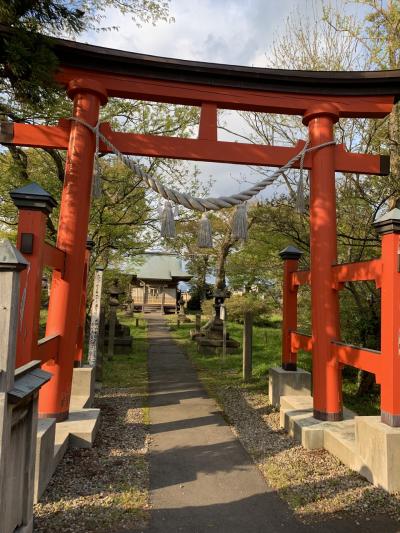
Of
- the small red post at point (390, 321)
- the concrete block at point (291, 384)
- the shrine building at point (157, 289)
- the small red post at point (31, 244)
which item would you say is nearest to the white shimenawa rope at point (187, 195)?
the small red post at point (31, 244)

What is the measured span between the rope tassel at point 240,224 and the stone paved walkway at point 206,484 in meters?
2.64

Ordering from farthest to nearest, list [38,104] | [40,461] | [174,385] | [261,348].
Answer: [261,348] → [174,385] → [38,104] → [40,461]

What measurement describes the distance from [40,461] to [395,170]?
6.82 m

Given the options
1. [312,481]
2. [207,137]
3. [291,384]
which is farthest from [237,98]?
[312,481]

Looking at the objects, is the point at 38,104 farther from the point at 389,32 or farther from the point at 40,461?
the point at 389,32

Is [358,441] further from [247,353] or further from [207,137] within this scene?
[247,353]

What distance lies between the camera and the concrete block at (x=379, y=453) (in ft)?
11.4

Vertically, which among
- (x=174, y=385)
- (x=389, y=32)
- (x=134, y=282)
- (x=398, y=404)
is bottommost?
(x=174, y=385)

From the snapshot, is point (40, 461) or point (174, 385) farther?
point (174, 385)

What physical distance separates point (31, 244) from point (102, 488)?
2399 millimetres

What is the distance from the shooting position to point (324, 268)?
5.10m

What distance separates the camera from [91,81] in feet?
16.3

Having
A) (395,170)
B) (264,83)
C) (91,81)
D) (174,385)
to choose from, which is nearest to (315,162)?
(264,83)

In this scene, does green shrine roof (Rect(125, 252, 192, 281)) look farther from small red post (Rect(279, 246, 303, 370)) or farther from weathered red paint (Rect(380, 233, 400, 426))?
weathered red paint (Rect(380, 233, 400, 426))
